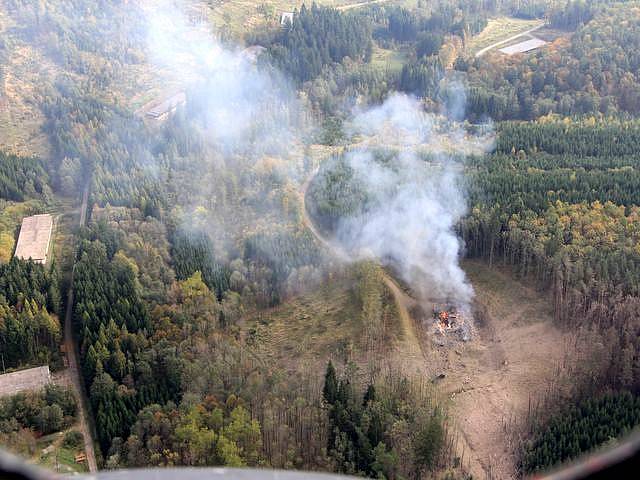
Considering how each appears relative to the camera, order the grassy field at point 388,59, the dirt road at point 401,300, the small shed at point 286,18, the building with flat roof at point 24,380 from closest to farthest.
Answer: the building with flat roof at point 24,380
the dirt road at point 401,300
the grassy field at point 388,59
the small shed at point 286,18

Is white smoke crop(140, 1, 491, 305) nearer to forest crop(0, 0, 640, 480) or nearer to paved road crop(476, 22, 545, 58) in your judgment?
forest crop(0, 0, 640, 480)

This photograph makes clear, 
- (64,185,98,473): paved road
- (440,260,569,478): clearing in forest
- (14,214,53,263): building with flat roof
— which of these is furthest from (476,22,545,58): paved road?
(64,185,98,473): paved road

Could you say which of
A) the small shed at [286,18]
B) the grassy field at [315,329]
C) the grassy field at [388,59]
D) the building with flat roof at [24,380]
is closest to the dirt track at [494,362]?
the grassy field at [315,329]

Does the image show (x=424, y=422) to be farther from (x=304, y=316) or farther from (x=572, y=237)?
(x=572, y=237)

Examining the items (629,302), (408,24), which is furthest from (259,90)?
(629,302)

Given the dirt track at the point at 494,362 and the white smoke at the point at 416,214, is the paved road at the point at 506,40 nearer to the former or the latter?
the white smoke at the point at 416,214
